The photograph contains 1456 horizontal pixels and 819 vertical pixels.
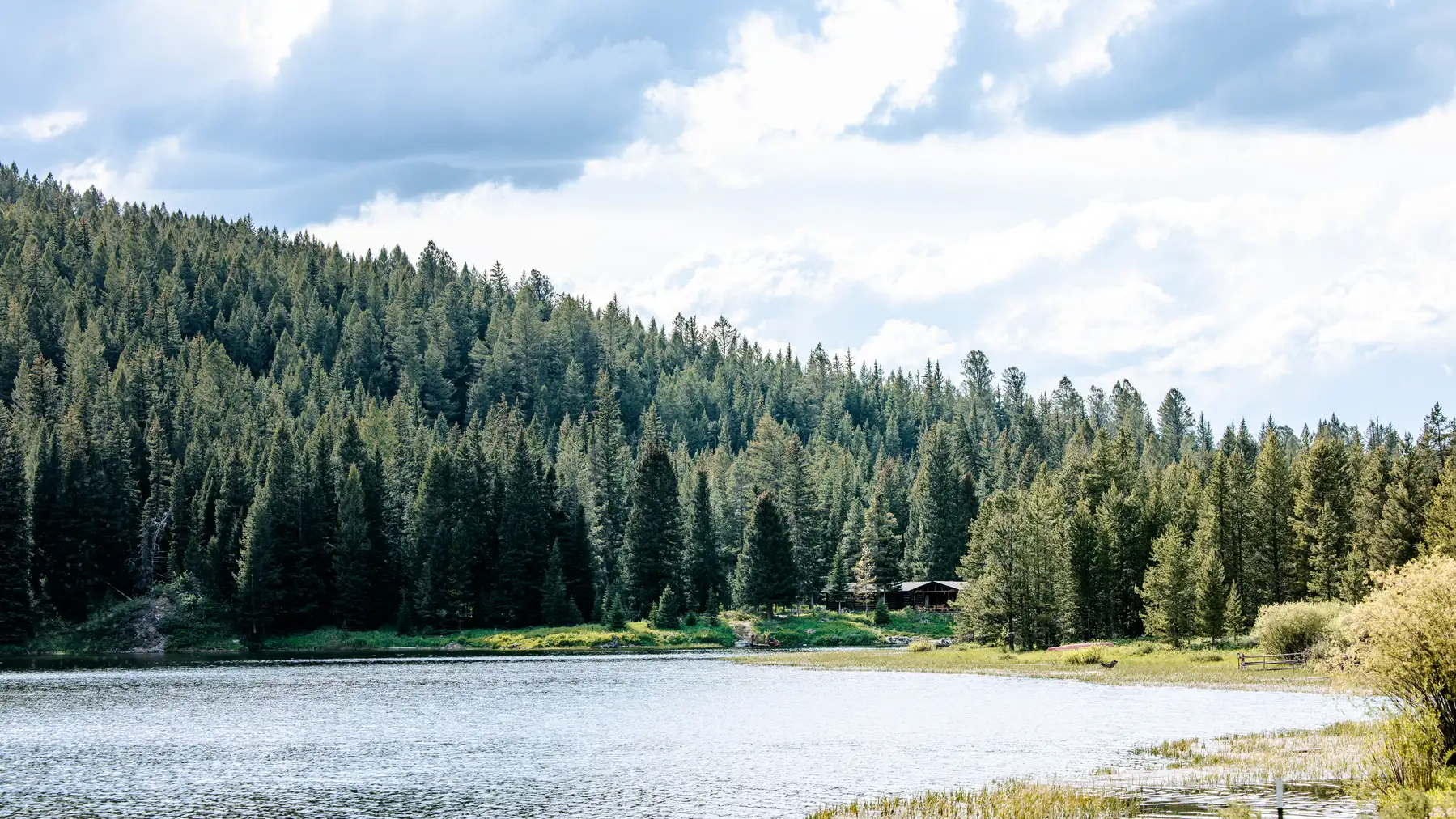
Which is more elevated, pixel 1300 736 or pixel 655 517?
pixel 655 517

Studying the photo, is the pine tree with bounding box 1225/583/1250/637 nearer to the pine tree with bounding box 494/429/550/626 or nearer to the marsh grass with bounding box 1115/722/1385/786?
the marsh grass with bounding box 1115/722/1385/786

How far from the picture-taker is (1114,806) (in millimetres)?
31969

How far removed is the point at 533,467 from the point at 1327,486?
85346 millimetres

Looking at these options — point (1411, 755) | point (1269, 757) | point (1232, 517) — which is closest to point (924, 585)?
point (1232, 517)

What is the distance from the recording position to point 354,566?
13750cm

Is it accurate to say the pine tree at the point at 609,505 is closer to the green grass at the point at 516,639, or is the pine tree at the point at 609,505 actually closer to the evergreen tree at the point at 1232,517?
the green grass at the point at 516,639

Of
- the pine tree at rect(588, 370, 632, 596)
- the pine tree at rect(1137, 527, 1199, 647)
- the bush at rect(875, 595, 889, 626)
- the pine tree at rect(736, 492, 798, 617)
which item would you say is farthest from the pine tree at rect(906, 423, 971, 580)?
the pine tree at rect(1137, 527, 1199, 647)

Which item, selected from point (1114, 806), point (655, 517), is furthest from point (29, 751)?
point (655, 517)

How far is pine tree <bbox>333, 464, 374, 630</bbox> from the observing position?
5399 inches

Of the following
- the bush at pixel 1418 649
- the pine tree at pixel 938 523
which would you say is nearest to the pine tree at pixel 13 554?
the pine tree at pixel 938 523

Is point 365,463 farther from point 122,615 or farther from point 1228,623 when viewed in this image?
point 1228,623

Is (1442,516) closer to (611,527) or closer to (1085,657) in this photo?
(1085,657)

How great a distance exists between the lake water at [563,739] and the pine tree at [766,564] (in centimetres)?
5812

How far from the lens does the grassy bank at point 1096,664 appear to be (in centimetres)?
7188
